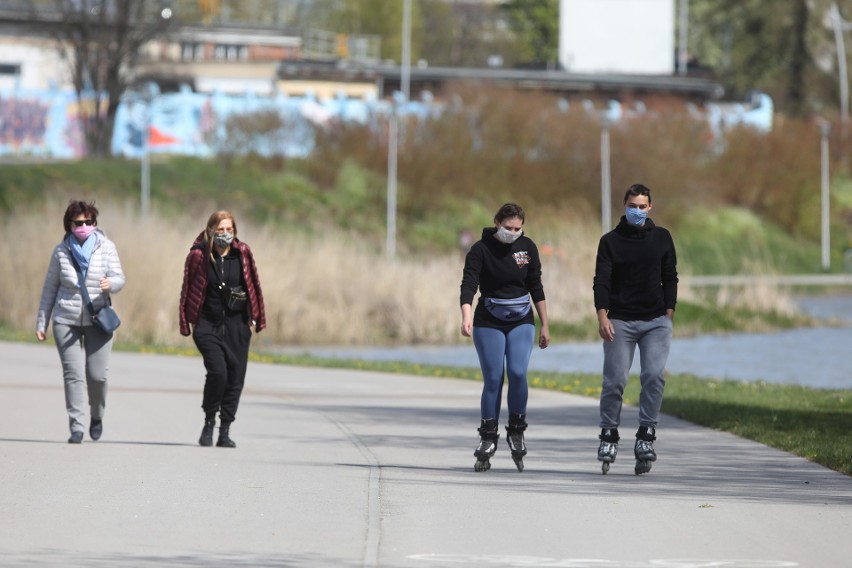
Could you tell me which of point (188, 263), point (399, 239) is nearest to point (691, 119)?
point (399, 239)

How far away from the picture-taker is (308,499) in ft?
35.2

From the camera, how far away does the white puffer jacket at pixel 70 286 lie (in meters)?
13.7

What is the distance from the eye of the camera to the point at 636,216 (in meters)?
12.1

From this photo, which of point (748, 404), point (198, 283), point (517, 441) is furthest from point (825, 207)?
point (517, 441)

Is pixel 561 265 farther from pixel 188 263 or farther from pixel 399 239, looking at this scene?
pixel 188 263

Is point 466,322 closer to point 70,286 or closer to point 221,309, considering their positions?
point 221,309

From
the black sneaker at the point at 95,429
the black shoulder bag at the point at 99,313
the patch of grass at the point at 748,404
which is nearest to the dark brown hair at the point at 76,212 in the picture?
the black shoulder bag at the point at 99,313

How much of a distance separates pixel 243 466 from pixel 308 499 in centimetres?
180

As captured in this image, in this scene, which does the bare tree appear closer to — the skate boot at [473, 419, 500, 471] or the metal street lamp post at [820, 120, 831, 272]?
the metal street lamp post at [820, 120, 831, 272]

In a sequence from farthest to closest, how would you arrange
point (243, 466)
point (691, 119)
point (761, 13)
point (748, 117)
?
point (761, 13) < point (748, 117) < point (691, 119) < point (243, 466)

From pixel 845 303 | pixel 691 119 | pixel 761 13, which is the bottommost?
pixel 845 303

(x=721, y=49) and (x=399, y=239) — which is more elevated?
(x=721, y=49)

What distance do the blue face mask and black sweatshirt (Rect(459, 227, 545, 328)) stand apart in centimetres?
68

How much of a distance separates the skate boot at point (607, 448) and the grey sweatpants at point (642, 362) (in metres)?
0.06
